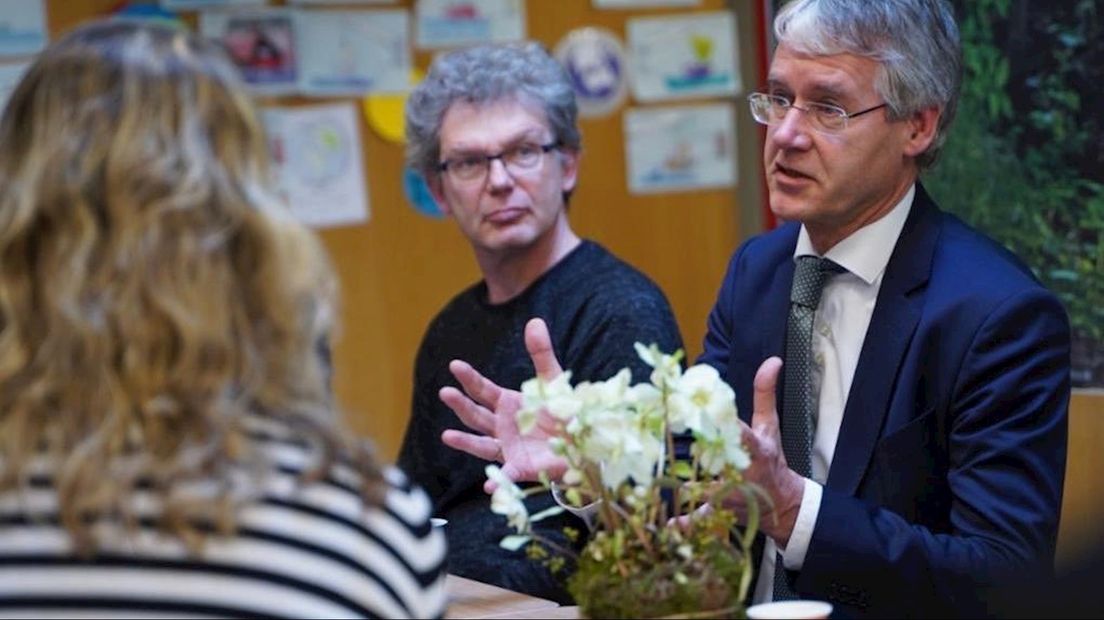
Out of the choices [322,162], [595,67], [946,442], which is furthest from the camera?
[595,67]

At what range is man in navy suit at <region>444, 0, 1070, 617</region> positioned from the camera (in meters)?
2.26

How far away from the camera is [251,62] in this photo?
3965mm

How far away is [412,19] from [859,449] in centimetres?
210

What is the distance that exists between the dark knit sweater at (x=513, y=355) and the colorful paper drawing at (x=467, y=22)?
3.81 feet

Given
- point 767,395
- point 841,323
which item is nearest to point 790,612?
point 767,395

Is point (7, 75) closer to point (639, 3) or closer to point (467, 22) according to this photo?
point (467, 22)

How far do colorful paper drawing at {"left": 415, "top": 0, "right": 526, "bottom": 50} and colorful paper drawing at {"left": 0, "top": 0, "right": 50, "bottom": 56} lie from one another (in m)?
0.88

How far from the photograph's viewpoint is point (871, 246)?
8.23 feet

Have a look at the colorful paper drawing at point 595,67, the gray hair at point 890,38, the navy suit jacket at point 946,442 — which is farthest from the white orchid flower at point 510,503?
the colorful paper drawing at point 595,67

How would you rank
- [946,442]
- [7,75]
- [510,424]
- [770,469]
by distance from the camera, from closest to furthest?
[770,469], [510,424], [946,442], [7,75]

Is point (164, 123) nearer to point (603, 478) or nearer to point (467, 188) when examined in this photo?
point (603, 478)

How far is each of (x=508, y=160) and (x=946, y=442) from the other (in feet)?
3.32

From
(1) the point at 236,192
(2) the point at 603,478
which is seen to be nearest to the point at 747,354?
(2) the point at 603,478

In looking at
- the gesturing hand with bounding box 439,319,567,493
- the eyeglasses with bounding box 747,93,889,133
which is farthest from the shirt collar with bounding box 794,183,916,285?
the gesturing hand with bounding box 439,319,567,493
